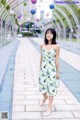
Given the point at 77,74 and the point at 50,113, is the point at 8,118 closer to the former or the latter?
the point at 50,113

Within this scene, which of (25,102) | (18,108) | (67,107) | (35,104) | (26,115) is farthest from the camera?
(25,102)

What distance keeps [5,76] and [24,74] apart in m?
0.84

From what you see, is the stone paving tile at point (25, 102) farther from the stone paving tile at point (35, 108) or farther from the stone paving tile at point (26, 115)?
the stone paving tile at point (26, 115)

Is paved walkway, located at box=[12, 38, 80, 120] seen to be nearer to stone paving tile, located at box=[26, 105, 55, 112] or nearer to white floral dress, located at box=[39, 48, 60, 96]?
stone paving tile, located at box=[26, 105, 55, 112]

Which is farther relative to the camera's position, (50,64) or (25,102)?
(25,102)

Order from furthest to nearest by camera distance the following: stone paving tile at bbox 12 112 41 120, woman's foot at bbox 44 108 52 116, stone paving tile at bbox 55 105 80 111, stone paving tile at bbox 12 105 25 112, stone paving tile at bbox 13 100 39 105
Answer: stone paving tile at bbox 13 100 39 105 < stone paving tile at bbox 55 105 80 111 < stone paving tile at bbox 12 105 25 112 < woman's foot at bbox 44 108 52 116 < stone paving tile at bbox 12 112 41 120

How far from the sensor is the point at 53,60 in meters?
6.07

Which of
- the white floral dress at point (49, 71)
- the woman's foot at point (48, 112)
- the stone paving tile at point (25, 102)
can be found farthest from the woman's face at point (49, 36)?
the stone paving tile at point (25, 102)

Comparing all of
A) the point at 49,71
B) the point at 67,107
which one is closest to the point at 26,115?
the point at 49,71

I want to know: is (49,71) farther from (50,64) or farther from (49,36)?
(49,36)

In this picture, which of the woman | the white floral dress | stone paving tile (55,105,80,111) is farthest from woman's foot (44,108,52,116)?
stone paving tile (55,105,80,111)

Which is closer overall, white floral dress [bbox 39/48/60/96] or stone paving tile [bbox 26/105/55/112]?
white floral dress [bbox 39/48/60/96]

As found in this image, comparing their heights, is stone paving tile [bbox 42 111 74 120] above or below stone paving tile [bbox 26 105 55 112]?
above

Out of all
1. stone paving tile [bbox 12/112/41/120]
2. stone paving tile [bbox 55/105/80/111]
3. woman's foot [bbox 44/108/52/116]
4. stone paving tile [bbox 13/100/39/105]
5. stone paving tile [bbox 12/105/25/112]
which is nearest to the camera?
stone paving tile [bbox 12/112/41/120]
